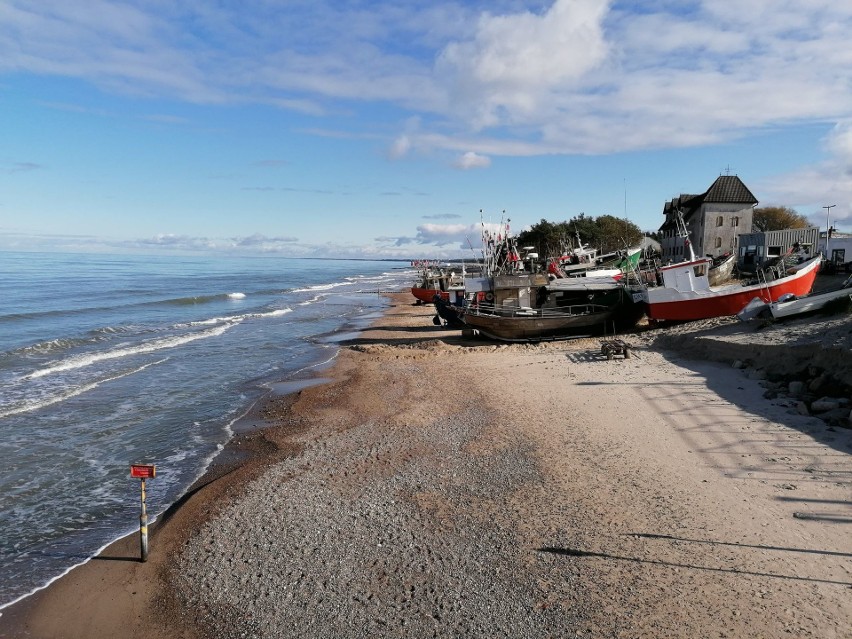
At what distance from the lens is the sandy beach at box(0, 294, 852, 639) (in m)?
7.02

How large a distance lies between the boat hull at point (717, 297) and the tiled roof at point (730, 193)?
3354 cm

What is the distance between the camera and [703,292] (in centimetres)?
2572

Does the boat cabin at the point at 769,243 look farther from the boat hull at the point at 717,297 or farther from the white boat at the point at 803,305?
the white boat at the point at 803,305

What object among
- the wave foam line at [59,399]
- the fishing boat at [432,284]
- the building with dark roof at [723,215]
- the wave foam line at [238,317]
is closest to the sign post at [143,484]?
the wave foam line at [59,399]

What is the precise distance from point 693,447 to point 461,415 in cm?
590

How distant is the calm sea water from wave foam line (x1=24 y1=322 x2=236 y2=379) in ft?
0.19

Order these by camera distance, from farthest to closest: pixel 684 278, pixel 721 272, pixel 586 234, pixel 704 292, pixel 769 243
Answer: pixel 586 234 → pixel 769 243 → pixel 721 272 → pixel 684 278 → pixel 704 292

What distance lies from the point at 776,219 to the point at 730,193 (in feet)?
102

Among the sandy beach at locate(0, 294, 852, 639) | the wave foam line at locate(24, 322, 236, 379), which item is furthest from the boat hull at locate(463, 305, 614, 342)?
the wave foam line at locate(24, 322, 236, 379)

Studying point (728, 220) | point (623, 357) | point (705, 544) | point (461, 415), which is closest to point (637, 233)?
point (728, 220)

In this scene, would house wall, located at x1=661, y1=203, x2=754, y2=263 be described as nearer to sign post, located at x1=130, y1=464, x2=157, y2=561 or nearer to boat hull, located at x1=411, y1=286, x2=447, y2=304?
boat hull, located at x1=411, y1=286, x2=447, y2=304

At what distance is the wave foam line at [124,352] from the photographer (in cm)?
2275

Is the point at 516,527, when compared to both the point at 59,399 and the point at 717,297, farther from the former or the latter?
the point at 717,297

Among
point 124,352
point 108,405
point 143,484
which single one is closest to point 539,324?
point 108,405
